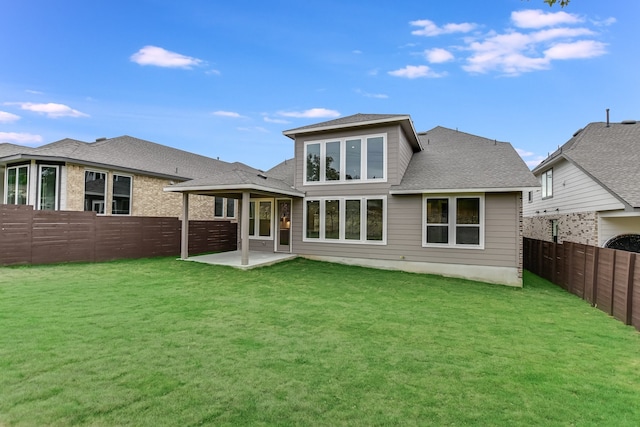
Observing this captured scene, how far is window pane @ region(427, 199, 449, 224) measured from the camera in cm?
997

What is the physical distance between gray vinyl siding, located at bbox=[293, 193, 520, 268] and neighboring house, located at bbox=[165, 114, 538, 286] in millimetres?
29

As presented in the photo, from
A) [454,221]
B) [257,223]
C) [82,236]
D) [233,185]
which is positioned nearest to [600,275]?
[454,221]

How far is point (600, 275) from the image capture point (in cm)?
703

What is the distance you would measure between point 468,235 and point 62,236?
12.4m

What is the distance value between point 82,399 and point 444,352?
3794 mm

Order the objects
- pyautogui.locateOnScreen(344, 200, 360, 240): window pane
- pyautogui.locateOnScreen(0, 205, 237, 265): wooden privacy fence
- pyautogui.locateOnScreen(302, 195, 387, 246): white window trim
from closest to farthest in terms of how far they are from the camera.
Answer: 1. pyautogui.locateOnScreen(0, 205, 237, 265): wooden privacy fence
2. pyautogui.locateOnScreen(302, 195, 387, 246): white window trim
3. pyautogui.locateOnScreen(344, 200, 360, 240): window pane

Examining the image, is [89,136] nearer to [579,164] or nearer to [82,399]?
[82,399]

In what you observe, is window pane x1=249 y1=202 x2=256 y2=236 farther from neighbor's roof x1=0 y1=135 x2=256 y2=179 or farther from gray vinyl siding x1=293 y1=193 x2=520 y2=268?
neighbor's roof x1=0 y1=135 x2=256 y2=179

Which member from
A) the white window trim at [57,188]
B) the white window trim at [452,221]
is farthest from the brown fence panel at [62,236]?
the white window trim at [452,221]

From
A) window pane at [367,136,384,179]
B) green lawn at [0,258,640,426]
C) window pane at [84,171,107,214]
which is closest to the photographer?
green lawn at [0,258,640,426]

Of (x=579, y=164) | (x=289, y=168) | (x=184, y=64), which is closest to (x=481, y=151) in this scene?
(x=579, y=164)

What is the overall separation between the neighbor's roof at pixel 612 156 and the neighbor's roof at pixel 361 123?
602 centimetres

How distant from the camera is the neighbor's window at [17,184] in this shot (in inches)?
472

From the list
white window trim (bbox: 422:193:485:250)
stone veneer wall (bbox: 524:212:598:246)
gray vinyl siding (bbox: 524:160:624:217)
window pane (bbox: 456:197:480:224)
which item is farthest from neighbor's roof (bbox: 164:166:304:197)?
stone veneer wall (bbox: 524:212:598:246)
